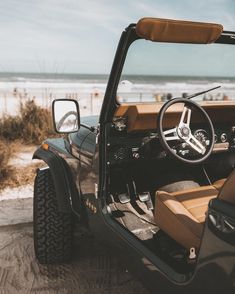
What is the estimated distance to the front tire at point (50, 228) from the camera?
2850mm

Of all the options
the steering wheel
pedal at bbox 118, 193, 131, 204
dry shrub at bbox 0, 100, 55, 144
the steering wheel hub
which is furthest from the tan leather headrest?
dry shrub at bbox 0, 100, 55, 144

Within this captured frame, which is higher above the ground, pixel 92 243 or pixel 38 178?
pixel 38 178

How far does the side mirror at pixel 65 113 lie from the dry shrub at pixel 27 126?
14.8ft

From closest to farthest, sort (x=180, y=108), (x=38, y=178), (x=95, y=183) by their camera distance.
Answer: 1. (x=95, y=183)
2. (x=180, y=108)
3. (x=38, y=178)

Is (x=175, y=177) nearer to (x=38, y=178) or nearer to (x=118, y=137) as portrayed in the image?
(x=118, y=137)

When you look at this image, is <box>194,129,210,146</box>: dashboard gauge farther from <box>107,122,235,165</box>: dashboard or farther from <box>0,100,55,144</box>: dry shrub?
<box>0,100,55,144</box>: dry shrub

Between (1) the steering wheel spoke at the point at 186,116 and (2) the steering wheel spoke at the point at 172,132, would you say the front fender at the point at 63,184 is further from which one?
(1) the steering wheel spoke at the point at 186,116

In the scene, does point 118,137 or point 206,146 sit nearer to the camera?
point 118,137

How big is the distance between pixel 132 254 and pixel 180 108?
0.99 m

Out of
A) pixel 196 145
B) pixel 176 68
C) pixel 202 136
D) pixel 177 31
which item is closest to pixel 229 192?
pixel 177 31

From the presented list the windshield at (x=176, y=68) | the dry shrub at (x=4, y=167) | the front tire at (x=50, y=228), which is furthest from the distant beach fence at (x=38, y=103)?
the windshield at (x=176, y=68)

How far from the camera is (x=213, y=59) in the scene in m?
2.63

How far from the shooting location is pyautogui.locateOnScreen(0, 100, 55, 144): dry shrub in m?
6.89

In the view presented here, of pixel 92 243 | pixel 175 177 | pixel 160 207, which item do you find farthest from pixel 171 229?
pixel 92 243
